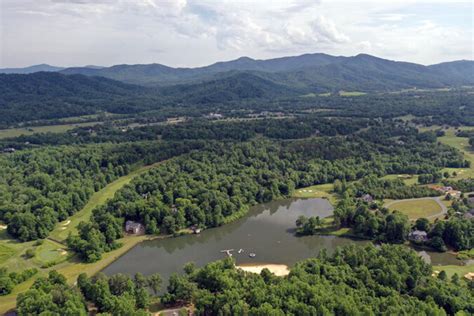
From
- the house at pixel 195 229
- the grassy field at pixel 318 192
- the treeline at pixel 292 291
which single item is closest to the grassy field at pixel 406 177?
the grassy field at pixel 318 192

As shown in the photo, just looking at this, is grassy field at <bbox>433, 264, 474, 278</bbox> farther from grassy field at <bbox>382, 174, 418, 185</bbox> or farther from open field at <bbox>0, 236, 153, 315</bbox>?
open field at <bbox>0, 236, 153, 315</bbox>

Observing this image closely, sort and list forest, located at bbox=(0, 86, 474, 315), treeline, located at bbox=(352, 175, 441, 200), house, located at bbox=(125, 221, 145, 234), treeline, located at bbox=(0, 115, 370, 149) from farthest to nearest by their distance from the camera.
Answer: treeline, located at bbox=(0, 115, 370, 149), treeline, located at bbox=(352, 175, 441, 200), house, located at bbox=(125, 221, 145, 234), forest, located at bbox=(0, 86, 474, 315)

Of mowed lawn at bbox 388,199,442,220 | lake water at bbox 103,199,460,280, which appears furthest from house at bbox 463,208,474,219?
lake water at bbox 103,199,460,280

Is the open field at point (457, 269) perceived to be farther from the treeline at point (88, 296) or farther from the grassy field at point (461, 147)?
the grassy field at point (461, 147)

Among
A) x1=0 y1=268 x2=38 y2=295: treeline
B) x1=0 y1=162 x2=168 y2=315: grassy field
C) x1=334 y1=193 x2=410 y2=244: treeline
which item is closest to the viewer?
x1=0 y1=268 x2=38 y2=295: treeline

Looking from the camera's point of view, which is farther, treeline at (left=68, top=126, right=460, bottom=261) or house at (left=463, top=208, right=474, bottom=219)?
treeline at (left=68, top=126, right=460, bottom=261)

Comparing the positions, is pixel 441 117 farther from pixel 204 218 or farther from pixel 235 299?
pixel 235 299
